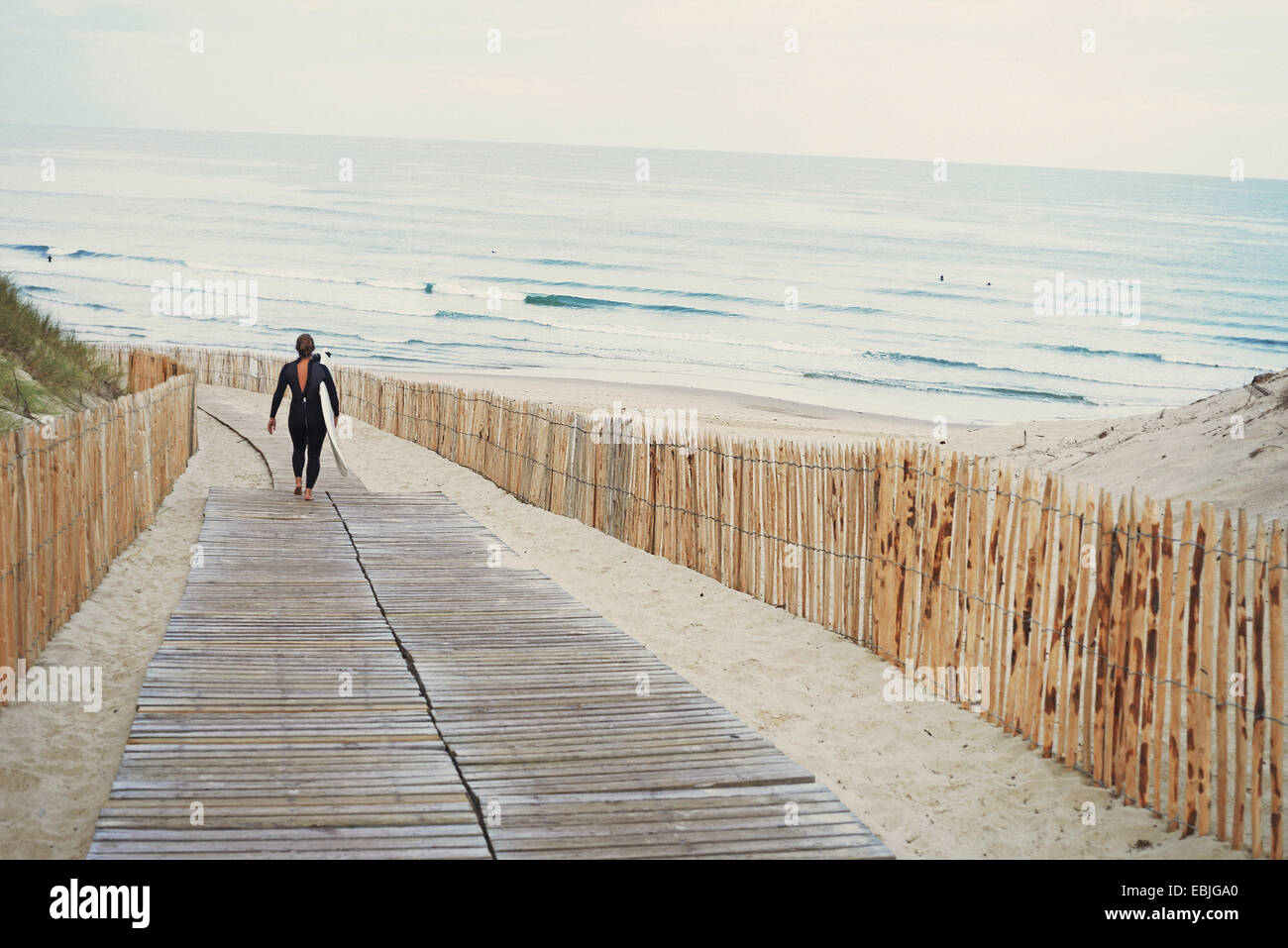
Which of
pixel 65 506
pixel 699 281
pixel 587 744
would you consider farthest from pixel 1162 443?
pixel 699 281

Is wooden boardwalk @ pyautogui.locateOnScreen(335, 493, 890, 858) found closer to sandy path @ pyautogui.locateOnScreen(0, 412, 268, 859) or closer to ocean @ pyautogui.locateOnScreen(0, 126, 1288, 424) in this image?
sandy path @ pyautogui.locateOnScreen(0, 412, 268, 859)

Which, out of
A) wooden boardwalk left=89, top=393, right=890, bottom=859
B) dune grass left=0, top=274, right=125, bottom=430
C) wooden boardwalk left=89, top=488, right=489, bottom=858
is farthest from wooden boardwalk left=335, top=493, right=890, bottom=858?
dune grass left=0, top=274, right=125, bottom=430

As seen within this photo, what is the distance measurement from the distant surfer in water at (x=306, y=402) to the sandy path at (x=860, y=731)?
2154mm

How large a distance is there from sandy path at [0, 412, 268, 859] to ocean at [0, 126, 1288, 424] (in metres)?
15.9

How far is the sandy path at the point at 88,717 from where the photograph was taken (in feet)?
12.9

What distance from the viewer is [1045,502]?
4.90m

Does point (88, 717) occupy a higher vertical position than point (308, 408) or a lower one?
lower

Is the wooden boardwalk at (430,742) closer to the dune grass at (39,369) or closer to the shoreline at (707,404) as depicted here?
the dune grass at (39,369)

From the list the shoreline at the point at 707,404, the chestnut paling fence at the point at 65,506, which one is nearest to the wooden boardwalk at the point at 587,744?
the chestnut paling fence at the point at 65,506

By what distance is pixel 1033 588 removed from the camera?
194 inches

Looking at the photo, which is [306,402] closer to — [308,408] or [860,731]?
[308,408]

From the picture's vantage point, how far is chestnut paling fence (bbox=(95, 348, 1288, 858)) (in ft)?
12.8

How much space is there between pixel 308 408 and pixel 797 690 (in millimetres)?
5308

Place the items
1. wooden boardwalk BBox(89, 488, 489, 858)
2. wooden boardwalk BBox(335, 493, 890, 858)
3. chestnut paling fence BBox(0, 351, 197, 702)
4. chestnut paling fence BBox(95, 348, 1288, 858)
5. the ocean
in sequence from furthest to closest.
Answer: the ocean
chestnut paling fence BBox(0, 351, 197, 702)
chestnut paling fence BBox(95, 348, 1288, 858)
wooden boardwalk BBox(335, 493, 890, 858)
wooden boardwalk BBox(89, 488, 489, 858)
